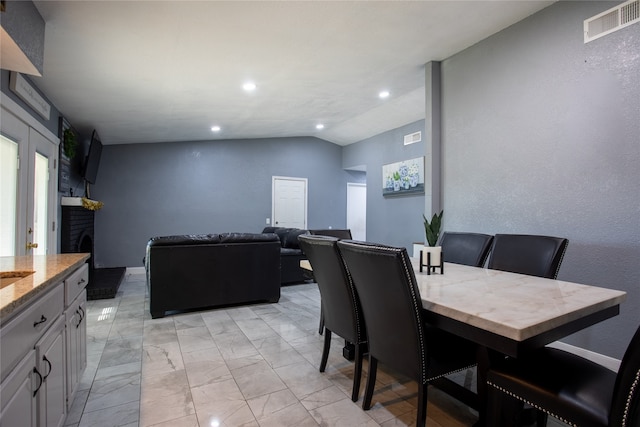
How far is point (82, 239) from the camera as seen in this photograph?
5137 millimetres

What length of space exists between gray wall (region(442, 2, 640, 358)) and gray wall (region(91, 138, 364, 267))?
15.6 ft

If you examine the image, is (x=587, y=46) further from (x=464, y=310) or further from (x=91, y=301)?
(x=91, y=301)

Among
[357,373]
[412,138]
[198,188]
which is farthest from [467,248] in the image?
[198,188]

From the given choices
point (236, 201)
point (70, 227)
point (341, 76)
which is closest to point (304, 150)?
point (236, 201)

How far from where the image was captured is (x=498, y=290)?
161 cm

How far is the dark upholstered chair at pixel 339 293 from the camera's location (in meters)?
1.93

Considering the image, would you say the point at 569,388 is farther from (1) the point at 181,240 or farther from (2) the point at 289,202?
(2) the point at 289,202

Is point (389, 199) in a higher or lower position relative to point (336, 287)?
higher

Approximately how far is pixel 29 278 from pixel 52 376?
45 cm

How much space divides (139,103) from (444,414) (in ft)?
14.9

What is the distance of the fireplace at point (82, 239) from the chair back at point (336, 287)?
3.78 meters

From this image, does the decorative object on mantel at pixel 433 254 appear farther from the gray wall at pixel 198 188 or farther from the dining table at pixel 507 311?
the gray wall at pixel 198 188

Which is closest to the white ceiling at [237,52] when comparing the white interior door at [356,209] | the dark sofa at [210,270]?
the dark sofa at [210,270]

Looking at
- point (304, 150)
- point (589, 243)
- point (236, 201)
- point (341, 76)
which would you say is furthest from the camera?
point (304, 150)
